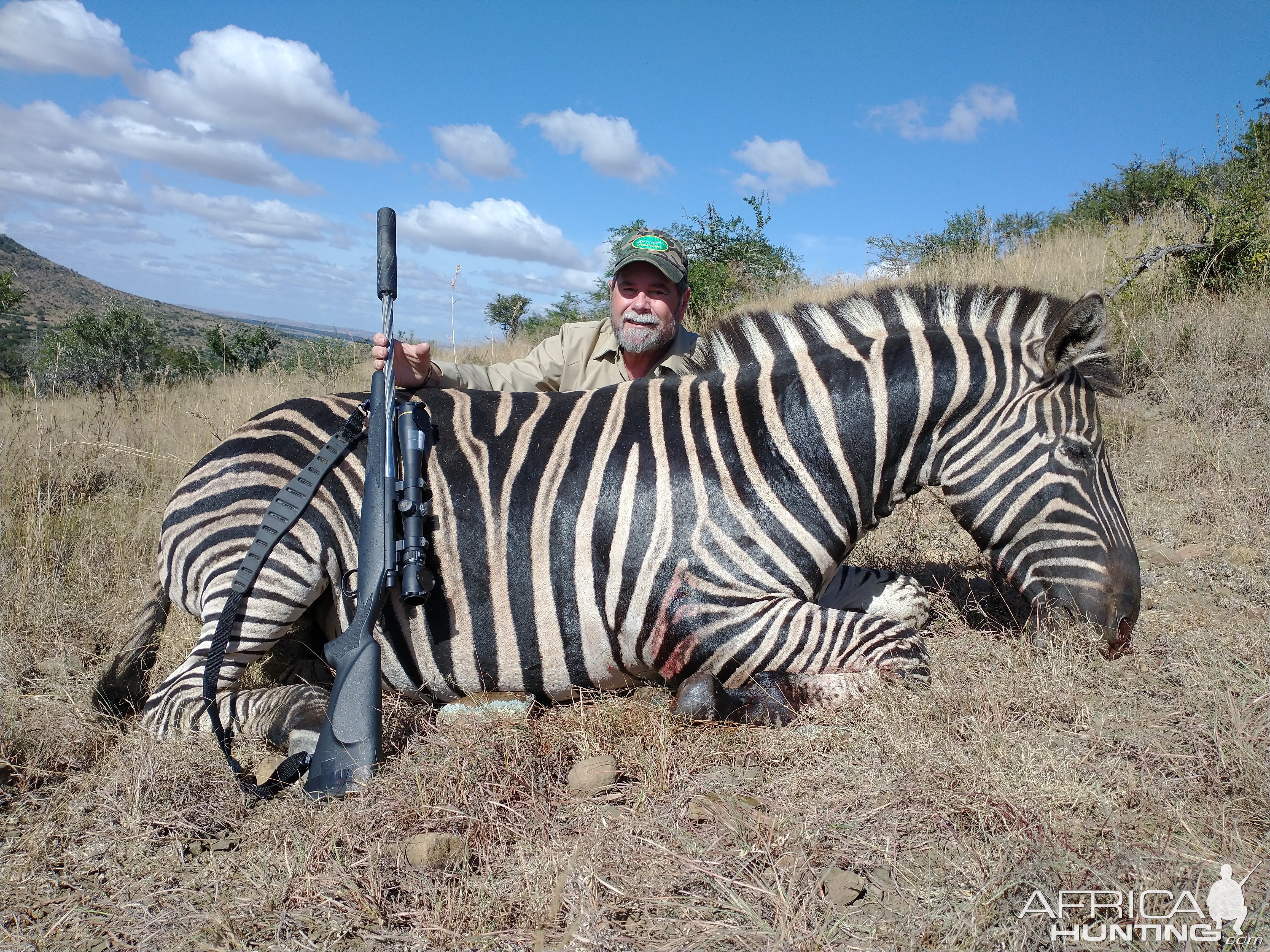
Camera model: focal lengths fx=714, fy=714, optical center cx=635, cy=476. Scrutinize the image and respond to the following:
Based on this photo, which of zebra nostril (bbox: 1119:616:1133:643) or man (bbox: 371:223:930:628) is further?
man (bbox: 371:223:930:628)

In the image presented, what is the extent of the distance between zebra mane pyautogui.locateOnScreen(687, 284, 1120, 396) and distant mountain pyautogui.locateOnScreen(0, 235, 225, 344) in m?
28.3

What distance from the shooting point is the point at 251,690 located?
3.08 metres

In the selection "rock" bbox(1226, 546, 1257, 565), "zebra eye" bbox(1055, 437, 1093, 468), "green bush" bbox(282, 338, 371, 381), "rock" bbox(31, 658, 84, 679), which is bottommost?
"rock" bbox(31, 658, 84, 679)

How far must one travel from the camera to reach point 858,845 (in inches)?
81.6

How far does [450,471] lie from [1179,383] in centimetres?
670

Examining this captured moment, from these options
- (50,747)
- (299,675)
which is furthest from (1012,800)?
(50,747)

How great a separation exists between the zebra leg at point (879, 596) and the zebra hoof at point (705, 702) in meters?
0.91

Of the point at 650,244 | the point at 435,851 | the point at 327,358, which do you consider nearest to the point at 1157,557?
the point at 650,244

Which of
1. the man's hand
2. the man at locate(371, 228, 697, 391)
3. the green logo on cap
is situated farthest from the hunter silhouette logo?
the green logo on cap

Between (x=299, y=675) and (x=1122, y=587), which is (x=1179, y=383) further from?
(x=299, y=675)

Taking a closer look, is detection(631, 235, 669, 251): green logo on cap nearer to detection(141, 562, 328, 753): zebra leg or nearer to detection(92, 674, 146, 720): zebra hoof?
detection(141, 562, 328, 753): zebra leg

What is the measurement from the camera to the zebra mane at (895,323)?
321cm

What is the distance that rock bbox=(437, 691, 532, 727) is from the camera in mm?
2867

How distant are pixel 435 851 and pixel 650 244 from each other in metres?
3.83
